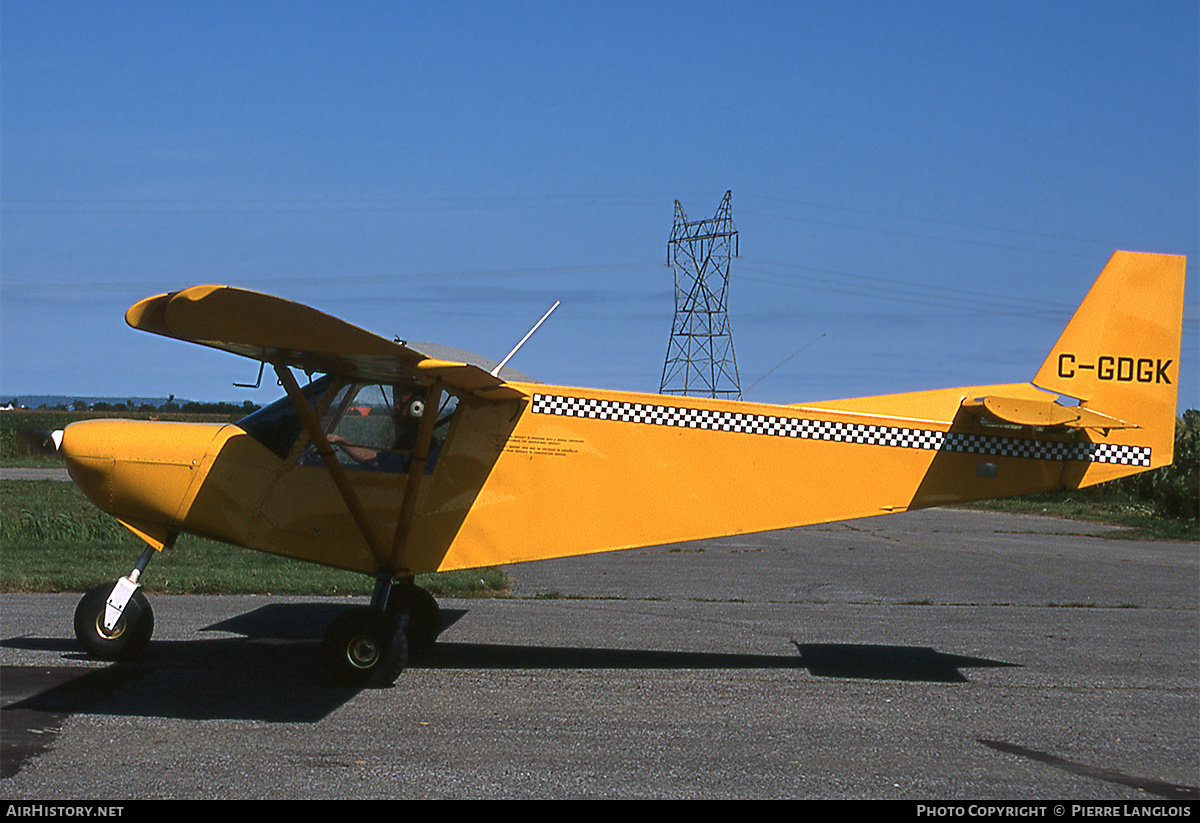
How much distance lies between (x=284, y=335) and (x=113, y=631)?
3.04 meters

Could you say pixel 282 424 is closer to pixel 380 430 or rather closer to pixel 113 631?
pixel 380 430

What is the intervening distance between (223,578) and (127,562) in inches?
76.7

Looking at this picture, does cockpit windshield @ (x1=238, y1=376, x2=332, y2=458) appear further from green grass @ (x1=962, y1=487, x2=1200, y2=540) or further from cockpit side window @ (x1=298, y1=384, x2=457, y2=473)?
green grass @ (x1=962, y1=487, x2=1200, y2=540)

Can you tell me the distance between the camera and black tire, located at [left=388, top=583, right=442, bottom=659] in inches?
335

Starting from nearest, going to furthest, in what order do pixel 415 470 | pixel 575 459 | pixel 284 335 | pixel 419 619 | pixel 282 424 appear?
pixel 284 335 → pixel 415 470 → pixel 282 424 → pixel 575 459 → pixel 419 619

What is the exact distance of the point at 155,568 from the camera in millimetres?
12961

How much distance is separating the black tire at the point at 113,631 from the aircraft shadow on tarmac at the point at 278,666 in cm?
13

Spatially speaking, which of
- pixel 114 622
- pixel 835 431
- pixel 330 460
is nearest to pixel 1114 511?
pixel 835 431

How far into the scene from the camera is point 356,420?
7.84 meters

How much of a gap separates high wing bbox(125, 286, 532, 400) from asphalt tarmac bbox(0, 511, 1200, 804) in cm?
228

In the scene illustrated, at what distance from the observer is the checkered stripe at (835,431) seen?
814 cm

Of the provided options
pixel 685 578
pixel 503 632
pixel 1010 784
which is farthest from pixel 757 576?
pixel 1010 784

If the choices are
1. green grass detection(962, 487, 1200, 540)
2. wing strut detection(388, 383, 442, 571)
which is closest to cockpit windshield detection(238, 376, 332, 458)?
wing strut detection(388, 383, 442, 571)
